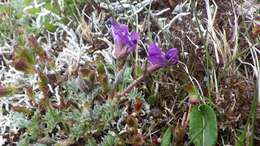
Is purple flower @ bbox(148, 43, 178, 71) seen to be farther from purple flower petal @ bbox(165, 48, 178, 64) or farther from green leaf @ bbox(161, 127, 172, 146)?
green leaf @ bbox(161, 127, 172, 146)

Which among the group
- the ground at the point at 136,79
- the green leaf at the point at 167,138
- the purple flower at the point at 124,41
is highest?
the purple flower at the point at 124,41

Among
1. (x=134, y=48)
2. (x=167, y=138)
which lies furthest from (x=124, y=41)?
(x=167, y=138)

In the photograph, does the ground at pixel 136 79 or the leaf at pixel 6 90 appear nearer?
the ground at pixel 136 79

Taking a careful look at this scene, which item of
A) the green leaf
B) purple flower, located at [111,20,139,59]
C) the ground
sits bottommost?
the green leaf

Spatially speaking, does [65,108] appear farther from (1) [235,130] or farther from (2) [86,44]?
(1) [235,130]

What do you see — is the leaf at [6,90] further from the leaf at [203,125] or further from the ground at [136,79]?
the leaf at [203,125]

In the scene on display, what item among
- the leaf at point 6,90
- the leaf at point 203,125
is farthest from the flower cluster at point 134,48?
the leaf at point 6,90

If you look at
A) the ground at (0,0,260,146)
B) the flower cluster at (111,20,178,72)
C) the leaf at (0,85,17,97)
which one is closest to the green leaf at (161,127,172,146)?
the ground at (0,0,260,146)

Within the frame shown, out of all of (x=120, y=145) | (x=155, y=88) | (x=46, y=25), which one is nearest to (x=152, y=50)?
(x=155, y=88)
